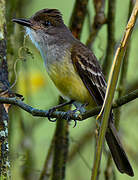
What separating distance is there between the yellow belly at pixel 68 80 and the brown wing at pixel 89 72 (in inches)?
2.1

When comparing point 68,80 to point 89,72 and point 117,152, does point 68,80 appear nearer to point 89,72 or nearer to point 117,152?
point 89,72

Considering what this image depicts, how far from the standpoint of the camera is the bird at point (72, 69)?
3.17 m

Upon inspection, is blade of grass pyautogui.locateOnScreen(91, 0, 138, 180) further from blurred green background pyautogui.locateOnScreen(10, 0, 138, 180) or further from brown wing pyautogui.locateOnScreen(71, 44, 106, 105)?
blurred green background pyautogui.locateOnScreen(10, 0, 138, 180)

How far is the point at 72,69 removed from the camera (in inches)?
127

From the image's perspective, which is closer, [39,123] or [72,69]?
[72,69]

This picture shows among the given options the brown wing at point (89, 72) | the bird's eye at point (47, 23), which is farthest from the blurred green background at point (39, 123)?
the brown wing at point (89, 72)

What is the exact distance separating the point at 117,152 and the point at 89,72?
687 mm

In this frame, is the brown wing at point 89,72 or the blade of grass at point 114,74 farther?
the brown wing at point 89,72

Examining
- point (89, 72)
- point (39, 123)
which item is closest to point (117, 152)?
point (89, 72)

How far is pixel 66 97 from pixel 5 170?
117cm

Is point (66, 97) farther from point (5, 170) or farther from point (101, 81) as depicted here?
point (5, 170)

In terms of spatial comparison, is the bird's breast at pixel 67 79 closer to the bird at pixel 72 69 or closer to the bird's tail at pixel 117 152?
the bird at pixel 72 69

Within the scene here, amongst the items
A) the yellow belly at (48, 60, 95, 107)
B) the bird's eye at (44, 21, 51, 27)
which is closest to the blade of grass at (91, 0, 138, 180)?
the yellow belly at (48, 60, 95, 107)

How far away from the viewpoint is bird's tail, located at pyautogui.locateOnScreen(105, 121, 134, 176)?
10.1 ft
